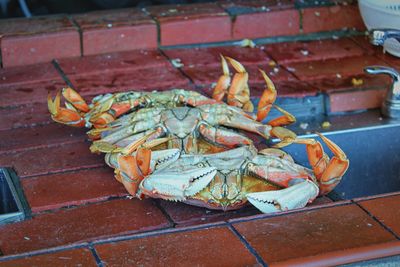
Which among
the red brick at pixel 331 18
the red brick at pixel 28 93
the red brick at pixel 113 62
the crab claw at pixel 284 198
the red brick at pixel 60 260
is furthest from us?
the red brick at pixel 331 18

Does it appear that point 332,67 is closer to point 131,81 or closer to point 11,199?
point 131,81

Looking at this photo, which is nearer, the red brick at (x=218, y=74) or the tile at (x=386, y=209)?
the tile at (x=386, y=209)

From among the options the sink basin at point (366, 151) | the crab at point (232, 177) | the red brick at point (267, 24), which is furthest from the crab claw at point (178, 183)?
the red brick at point (267, 24)

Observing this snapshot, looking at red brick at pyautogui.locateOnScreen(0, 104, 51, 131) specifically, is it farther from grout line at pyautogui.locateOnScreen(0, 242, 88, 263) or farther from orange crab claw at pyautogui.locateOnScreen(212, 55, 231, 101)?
grout line at pyautogui.locateOnScreen(0, 242, 88, 263)

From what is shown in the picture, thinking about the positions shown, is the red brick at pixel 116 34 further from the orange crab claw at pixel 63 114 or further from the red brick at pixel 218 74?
the orange crab claw at pixel 63 114

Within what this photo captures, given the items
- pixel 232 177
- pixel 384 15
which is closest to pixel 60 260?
pixel 232 177

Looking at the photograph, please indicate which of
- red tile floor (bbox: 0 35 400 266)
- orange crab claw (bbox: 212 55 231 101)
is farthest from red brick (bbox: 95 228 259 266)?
orange crab claw (bbox: 212 55 231 101)
